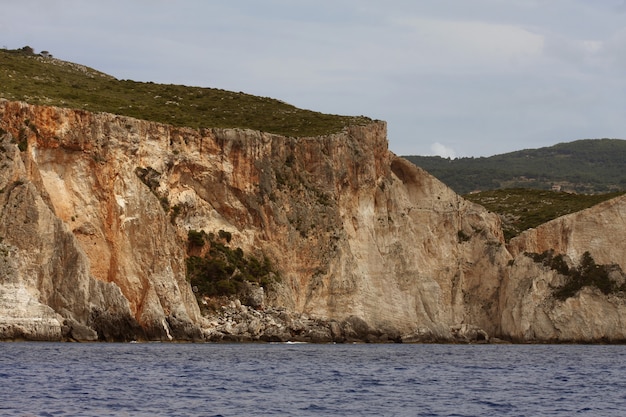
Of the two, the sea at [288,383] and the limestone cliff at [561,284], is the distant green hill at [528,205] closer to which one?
the limestone cliff at [561,284]

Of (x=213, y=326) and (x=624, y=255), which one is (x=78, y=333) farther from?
(x=624, y=255)

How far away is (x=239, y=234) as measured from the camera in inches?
3819

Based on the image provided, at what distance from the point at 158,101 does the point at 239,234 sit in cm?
2145

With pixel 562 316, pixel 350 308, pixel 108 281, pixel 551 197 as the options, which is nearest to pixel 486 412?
pixel 108 281

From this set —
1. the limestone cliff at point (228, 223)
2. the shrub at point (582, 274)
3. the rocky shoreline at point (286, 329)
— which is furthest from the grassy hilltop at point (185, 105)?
the rocky shoreline at point (286, 329)

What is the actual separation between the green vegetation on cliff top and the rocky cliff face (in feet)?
13.3

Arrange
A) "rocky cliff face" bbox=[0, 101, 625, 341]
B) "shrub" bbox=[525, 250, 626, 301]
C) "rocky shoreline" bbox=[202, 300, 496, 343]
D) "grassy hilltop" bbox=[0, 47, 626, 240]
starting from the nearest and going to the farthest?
"rocky cliff face" bbox=[0, 101, 625, 341]
"rocky shoreline" bbox=[202, 300, 496, 343]
"grassy hilltop" bbox=[0, 47, 626, 240]
"shrub" bbox=[525, 250, 626, 301]

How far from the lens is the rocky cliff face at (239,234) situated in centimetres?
7575

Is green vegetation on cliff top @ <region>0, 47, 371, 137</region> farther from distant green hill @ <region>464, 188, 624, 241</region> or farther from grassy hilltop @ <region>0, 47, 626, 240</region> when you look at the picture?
distant green hill @ <region>464, 188, 624, 241</region>

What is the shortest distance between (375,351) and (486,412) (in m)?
39.9

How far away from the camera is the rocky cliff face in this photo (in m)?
75.8

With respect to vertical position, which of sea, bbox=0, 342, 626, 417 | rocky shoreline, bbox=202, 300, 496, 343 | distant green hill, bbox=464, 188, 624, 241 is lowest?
sea, bbox=0, 342, 626, 417

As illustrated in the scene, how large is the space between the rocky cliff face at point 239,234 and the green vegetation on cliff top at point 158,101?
4.06 meters

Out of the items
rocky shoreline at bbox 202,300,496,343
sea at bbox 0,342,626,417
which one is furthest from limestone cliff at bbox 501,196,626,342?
sea at bbox 0,342,626,417
